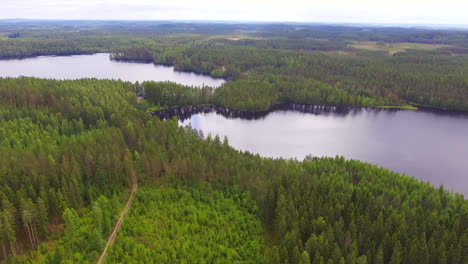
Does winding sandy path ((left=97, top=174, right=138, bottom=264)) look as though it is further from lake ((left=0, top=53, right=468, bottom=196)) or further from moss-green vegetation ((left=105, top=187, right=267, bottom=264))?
lake ((left=0, top=53, right=468, bottom=196))

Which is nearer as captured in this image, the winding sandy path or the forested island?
the forested island

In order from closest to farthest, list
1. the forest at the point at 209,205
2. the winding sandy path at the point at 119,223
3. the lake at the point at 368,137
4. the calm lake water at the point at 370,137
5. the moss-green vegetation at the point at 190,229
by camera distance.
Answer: the forest at the point at 209,205, the moss-green vegetation at the point at 190,229, the winding sandy path at the point at 119,223, the calm lake water at the point at 370,137, the lake at the point at 368,137

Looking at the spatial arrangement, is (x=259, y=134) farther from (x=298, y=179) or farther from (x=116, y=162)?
(x=116, y=162)

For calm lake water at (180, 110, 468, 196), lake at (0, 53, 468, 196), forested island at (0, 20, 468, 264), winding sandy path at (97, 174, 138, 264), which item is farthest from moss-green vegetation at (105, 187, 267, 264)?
lake at (0, 53, 468, 196)

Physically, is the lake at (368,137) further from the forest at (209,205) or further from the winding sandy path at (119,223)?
the winding sandy path at (119,223)

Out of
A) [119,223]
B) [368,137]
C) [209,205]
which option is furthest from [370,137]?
[119,223]

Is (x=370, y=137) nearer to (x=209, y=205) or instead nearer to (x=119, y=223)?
(x=209, y=205)

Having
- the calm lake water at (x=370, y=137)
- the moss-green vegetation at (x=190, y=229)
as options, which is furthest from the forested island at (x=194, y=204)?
the calm lake water at (x=370, y=137)
